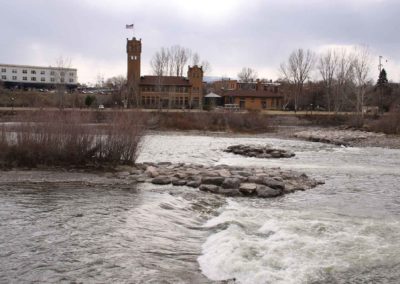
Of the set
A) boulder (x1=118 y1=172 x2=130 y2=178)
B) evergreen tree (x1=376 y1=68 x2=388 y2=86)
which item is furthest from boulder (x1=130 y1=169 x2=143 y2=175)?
evergreen tree (x1=376 y1=68 x2=388 y2=86)

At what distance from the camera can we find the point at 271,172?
2256cm

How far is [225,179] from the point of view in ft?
62.2

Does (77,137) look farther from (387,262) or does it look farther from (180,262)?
(387,262)

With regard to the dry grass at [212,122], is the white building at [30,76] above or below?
above

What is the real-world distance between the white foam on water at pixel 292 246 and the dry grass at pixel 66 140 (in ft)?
31.9

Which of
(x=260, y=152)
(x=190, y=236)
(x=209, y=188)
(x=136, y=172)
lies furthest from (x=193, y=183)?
(x=260, y=152)

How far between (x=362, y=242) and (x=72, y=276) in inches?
266

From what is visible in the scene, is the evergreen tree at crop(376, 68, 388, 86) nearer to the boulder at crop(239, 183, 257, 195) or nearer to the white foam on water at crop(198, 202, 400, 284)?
the boulder at crop(239, 183, 257, 195)

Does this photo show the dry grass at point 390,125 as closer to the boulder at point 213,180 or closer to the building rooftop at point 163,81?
the boulder at point 213,180

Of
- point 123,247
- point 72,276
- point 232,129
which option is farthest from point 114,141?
point 232,129

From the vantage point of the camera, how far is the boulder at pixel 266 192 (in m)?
17.7

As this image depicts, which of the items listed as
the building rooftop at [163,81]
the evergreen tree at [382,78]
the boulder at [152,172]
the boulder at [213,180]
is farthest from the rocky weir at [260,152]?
the evergreen tree at [382,78]

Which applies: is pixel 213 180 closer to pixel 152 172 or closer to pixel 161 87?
pixel 152 172

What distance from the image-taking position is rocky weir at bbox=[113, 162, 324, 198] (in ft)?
59.1
